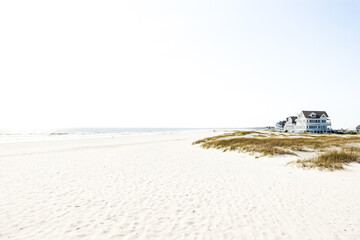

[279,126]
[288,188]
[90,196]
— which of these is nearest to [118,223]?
[90,196]

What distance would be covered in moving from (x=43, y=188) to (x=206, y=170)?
929 centimetres

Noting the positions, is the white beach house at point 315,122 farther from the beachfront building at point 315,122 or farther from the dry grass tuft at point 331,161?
the dry grass tuft at point 331,161

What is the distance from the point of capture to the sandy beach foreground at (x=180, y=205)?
5352mm

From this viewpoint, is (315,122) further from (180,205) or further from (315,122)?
(180,205)

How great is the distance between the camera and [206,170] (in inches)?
511

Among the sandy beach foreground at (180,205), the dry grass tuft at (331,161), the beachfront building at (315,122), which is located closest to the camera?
the sandy beach foreground at (180,205)

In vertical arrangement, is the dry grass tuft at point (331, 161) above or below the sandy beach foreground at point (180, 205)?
above

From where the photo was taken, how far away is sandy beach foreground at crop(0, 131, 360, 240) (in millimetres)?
5352

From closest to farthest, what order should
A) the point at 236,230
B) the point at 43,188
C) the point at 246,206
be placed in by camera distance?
the point at 236,230 → the point at 246,206 → the point at 43,188

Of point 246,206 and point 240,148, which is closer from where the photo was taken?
point 246,206

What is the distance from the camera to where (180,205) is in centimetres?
711

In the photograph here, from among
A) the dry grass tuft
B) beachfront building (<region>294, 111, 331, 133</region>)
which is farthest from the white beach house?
the dry grass tuft

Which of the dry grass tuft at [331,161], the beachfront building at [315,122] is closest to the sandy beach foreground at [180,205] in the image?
the dry grass tuft at [331,161]

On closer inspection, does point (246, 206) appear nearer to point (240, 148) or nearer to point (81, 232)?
point (81, 232)
